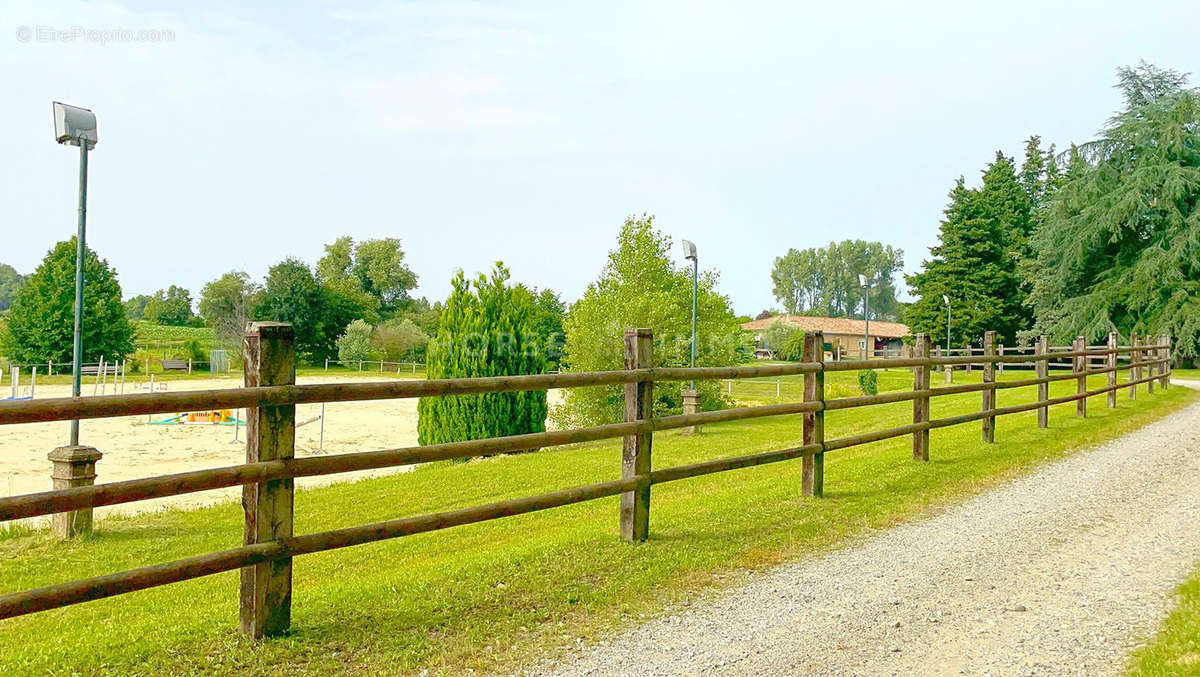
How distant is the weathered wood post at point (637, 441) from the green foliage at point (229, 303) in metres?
58.8

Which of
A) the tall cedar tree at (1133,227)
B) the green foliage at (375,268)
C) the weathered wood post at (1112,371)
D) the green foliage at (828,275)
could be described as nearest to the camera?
the weathered wood post at (1112,371)

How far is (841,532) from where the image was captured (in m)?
5.83

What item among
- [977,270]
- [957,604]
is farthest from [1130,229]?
[957,604]

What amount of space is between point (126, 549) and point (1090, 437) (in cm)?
1129

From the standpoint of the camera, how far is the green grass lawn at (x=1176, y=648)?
343 cm

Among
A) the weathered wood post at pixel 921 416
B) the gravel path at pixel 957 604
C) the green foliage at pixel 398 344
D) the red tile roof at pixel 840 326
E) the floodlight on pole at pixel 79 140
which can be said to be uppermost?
the red tile roof at pixel 840 326

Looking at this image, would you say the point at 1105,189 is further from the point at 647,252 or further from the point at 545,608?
the point at 545,608

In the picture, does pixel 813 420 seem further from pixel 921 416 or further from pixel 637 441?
pixel 921 416

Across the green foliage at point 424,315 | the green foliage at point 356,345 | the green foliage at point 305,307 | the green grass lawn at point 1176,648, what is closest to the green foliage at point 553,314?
the green foliage at point 424,315

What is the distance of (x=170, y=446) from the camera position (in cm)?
1911

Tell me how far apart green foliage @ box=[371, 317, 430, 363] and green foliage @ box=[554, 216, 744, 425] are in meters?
38.7

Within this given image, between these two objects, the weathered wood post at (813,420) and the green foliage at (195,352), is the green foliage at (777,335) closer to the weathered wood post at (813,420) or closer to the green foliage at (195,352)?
the green foliage at (195,352)

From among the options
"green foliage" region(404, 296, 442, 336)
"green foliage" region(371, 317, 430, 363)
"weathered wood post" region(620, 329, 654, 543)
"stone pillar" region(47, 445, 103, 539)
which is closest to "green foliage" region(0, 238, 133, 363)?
"green foliage" region(371, 317, 430, 363)

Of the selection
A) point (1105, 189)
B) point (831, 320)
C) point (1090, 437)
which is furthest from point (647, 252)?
point (831, 320)
